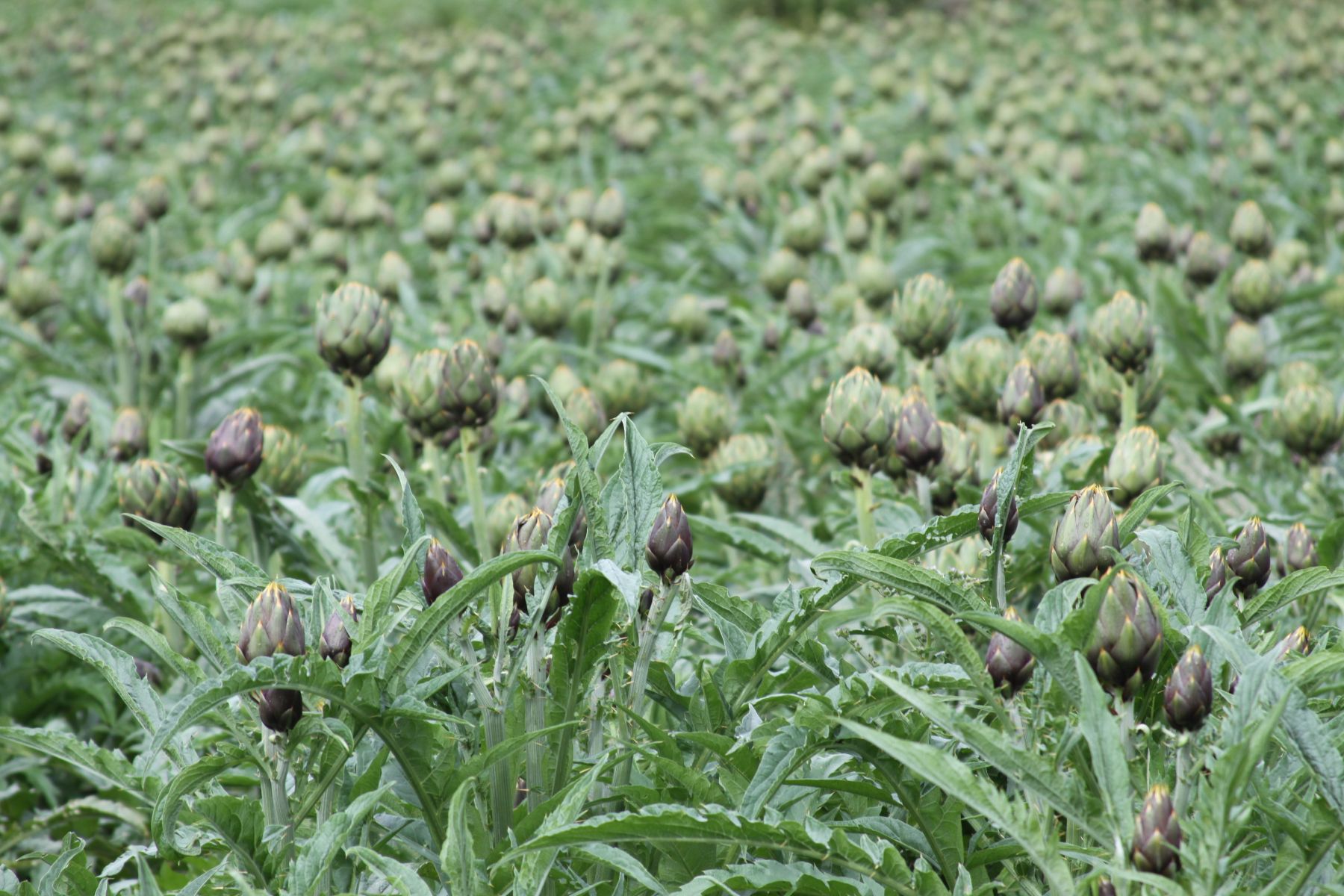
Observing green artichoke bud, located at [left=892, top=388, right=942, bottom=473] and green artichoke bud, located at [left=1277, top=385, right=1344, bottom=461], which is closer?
green artichoke bud, located at [left=892, top=388, right=942, bottom=473]

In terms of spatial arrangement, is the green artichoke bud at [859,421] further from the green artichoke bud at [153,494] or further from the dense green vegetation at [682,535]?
the green artichoke bud at [153,494]

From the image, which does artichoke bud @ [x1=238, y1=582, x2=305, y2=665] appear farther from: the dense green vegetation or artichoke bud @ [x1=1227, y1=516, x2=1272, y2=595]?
artichoke bud @ [x1=1227, y1=516, x2=1272, y2=595]

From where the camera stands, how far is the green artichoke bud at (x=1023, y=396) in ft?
10.1

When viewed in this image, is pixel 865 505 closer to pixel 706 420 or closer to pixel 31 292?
pixel 706 420

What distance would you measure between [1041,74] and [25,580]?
9263 millimetres

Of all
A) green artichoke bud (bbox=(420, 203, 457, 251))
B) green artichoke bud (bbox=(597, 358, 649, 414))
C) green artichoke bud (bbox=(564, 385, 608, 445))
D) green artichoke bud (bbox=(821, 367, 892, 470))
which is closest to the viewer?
green artichoke bud (bbox=(821, 367, 892, 470))

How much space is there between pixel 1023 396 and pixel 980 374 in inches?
11.4

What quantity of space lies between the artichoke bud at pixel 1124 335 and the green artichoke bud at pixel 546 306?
1.94 m

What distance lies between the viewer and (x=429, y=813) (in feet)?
6.40

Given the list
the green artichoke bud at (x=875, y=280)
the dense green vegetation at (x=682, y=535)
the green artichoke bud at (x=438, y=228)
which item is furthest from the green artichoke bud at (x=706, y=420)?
the green artichoke bud at (x=438, y=228)

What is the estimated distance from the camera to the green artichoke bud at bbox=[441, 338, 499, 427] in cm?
289

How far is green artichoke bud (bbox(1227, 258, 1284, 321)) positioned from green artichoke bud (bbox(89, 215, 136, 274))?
366cm

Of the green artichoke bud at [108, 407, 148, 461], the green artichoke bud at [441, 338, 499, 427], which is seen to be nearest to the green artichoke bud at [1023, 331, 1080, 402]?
the green artichoke bud at [441, 338, 499, 427]

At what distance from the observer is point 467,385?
114 inches
